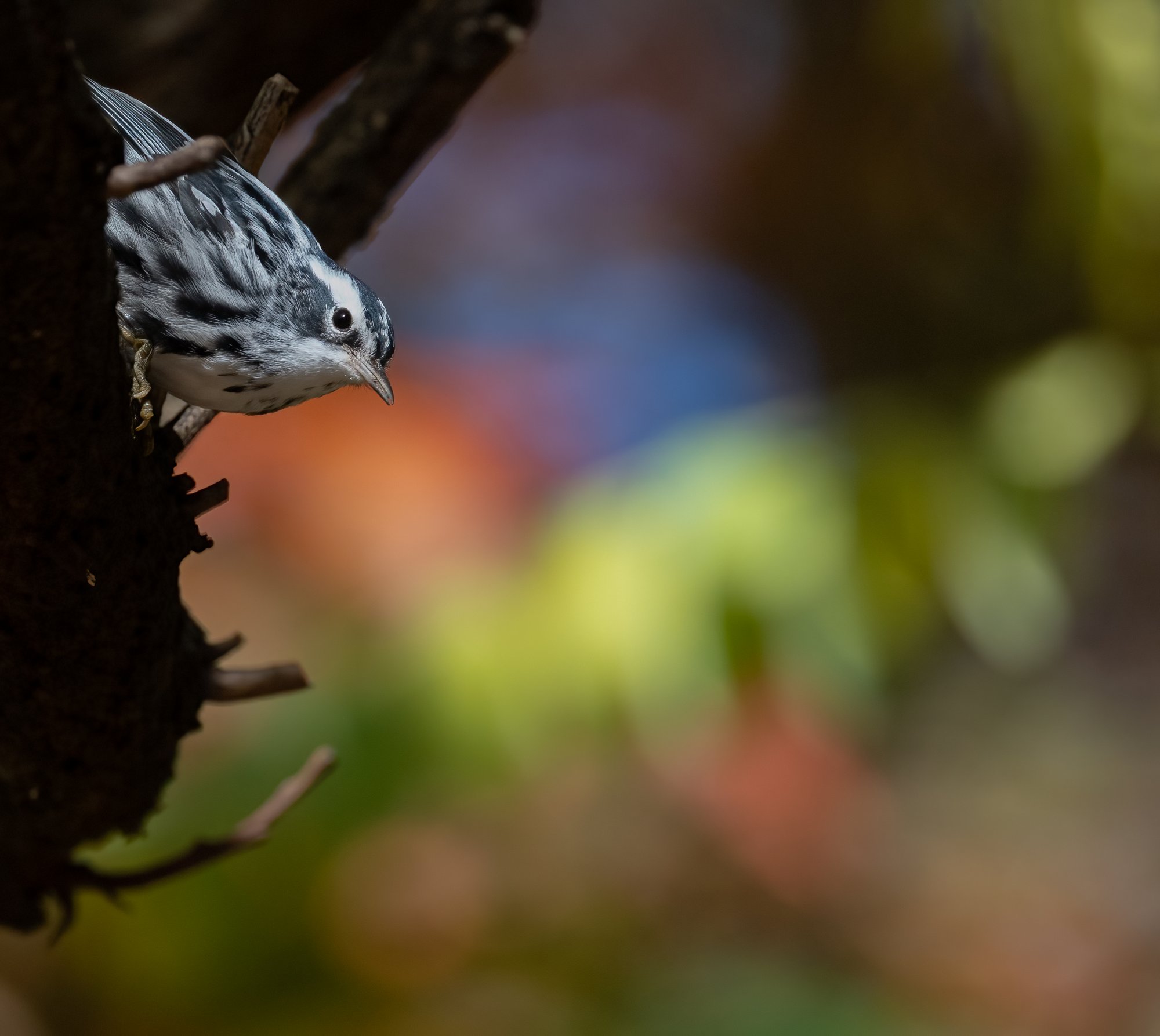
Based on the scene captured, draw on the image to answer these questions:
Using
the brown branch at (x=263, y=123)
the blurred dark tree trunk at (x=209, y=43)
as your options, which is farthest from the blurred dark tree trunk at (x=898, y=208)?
the brown branch at (x=263, y=123)

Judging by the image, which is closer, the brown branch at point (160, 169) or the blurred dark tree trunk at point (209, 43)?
the brown branch at point (160, 169)

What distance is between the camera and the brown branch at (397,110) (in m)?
0.98

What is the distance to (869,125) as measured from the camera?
9.73 feet

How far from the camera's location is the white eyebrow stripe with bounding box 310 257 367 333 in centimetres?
73

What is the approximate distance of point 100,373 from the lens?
0.51m

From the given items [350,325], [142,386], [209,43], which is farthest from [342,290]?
[209,43]

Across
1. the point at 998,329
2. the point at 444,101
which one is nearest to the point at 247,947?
the point at 444,101

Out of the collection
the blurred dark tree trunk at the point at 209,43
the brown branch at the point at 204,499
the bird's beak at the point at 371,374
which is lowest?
the brown branch at the point at 204,499

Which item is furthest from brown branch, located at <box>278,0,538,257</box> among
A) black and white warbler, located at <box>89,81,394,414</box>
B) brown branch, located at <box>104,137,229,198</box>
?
brown branch, located at <box>104,137,229,198</box>

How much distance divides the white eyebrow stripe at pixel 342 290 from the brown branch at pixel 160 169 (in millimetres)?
251

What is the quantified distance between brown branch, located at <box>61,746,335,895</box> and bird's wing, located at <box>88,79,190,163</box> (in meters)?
0.49

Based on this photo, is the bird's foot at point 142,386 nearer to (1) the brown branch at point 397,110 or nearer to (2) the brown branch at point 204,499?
(2) the brown branch at point 204,499

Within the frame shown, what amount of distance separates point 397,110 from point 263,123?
0.17 meters

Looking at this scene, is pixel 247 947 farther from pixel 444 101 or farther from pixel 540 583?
pixel 444 101
